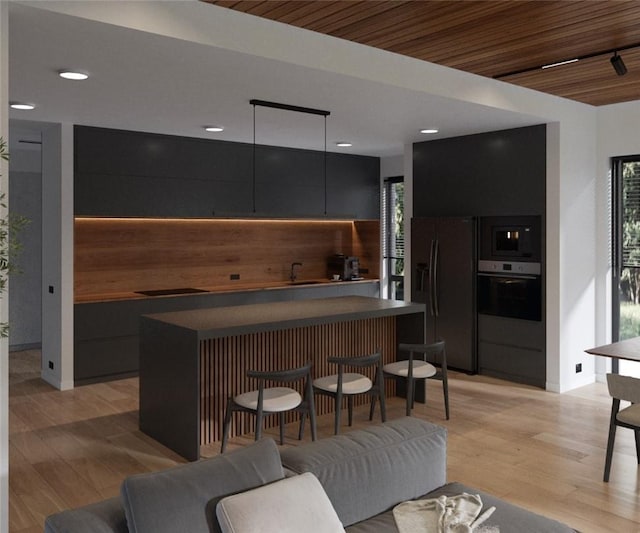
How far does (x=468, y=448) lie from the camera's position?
4.33 m

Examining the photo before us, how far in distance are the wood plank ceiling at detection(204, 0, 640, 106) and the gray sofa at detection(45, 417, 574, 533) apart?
225cm

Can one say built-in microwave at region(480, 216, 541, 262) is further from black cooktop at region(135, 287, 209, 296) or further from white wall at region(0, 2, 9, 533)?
white wall at region(0, 2, 9, 533)

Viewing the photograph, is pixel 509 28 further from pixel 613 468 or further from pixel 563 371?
pixel 563 371

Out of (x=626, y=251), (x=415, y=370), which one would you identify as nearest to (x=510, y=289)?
(x=626, y=251)

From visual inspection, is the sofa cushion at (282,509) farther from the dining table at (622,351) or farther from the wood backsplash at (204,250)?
the wood backsplash at (204,250)

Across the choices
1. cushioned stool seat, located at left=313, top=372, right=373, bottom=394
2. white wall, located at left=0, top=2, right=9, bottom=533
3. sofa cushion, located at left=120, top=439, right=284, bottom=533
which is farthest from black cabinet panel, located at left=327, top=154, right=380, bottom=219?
sofa cushion, located at left=120, top=439, right=284, bottom=533

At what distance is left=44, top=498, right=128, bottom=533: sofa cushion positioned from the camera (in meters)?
1.75

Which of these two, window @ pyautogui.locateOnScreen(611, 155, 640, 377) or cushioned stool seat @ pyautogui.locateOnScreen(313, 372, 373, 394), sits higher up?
window @ pyautogui.locateOnScreen(611, 155, 640, 377)

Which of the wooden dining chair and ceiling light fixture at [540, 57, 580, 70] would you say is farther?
ceiling light fixture at [540, 57, 580, 70]

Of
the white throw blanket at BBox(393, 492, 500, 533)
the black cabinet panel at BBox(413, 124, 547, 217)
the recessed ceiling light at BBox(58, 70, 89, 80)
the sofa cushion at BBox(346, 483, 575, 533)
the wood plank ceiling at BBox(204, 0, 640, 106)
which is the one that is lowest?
the sofa cushion at BBox(346, 483, 575, 533)

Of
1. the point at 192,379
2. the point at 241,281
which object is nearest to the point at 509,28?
the point at 192,379

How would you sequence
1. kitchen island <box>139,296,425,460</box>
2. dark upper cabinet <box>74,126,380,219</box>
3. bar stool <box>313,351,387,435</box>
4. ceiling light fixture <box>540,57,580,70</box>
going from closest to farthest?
kitchen island <box>139,296,425,460</box>
bar stool <box>313,351,387,435</box>
ceiling light fixture <box>540,57,580,70</box>
dark upper cabinet <box>74,126,380,219</box>

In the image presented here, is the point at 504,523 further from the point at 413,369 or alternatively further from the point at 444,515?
the point at 413,369

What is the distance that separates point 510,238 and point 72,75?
13.8ft
